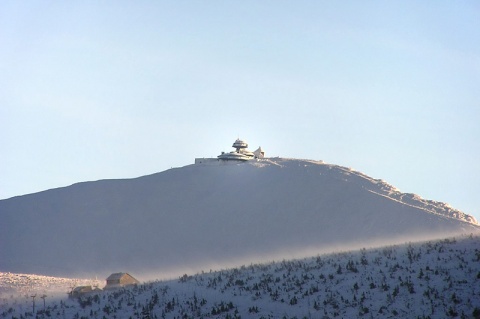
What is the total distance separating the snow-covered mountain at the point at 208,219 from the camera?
62.6 m

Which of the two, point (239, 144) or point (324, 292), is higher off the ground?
point (239, 144)

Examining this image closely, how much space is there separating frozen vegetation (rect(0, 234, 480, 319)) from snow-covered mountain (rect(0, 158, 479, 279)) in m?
19.6

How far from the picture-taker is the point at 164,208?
75.9m

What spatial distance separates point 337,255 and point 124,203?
43859 millimetres

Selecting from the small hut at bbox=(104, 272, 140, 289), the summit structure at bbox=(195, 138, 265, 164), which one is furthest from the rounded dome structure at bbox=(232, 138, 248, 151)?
the small hut at bbox=(104, 272, 140, 289)

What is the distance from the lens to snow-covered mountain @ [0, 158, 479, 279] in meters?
62.6

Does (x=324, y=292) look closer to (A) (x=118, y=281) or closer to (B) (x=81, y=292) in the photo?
(B) (x=81, y=292)

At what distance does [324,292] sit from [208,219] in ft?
139

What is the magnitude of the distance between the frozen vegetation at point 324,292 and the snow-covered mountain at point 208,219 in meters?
19.6

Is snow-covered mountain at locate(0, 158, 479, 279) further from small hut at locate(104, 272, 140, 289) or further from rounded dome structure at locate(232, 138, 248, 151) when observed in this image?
small hut at locate(104, 272, 140, 289)

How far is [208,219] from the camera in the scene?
71.6 meters

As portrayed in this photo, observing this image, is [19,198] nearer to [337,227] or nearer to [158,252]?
[158,252]

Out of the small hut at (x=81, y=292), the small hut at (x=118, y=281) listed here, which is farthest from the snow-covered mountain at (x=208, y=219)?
the small hut at (x=81, y=292)

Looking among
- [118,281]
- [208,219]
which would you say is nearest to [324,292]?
[118,281]
